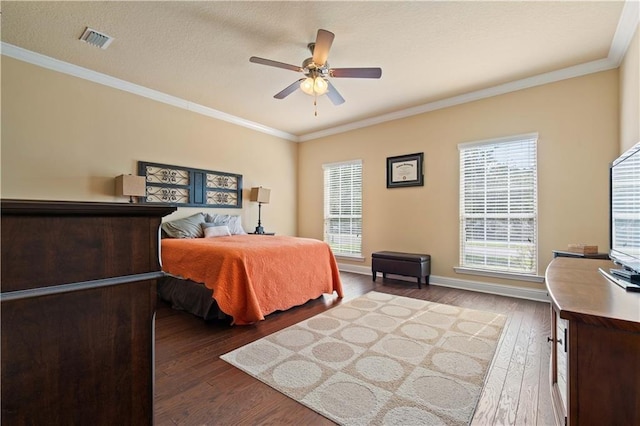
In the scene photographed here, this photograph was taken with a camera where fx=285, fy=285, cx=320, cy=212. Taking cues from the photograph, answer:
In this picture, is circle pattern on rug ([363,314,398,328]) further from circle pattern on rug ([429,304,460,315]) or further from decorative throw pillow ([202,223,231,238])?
decorative throw pillow ([202,223,231,238])

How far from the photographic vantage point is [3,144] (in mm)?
3061

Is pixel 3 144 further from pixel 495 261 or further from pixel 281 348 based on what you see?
pixel 495 261

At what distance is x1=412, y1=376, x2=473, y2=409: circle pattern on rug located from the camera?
1646 millimetres

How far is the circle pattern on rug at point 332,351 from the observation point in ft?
7.00

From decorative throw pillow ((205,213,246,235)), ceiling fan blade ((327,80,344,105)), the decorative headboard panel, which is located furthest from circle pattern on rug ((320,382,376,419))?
decorative throw pillow ((205,213,246,235))

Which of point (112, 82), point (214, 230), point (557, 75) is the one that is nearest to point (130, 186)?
point (214, 230)

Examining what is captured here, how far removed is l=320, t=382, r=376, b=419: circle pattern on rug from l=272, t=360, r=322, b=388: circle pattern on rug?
15 cm

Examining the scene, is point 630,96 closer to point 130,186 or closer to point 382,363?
point 382,363

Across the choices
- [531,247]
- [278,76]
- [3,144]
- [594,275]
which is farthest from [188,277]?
[531,247]

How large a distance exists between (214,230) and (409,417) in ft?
11.8

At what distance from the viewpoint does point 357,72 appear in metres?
2.88

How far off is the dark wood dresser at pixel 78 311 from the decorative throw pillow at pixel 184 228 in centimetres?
352

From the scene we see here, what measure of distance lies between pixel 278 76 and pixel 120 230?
3343mm

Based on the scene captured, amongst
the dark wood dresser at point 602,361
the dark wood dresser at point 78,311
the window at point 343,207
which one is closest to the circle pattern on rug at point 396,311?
the dark wood dresser at point 602,361
